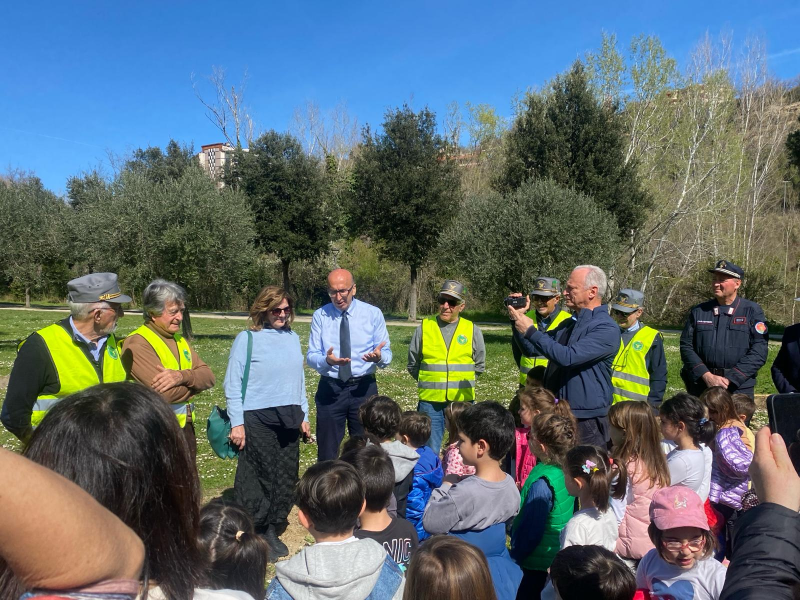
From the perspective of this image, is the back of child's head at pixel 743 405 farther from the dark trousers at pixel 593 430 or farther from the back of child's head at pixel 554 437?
the back of child's head at pixel 554 437

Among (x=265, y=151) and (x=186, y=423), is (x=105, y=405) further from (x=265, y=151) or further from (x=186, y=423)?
(x=265, y=151)

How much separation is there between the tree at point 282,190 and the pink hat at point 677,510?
28.5 metres

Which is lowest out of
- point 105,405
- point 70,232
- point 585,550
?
point 585,550

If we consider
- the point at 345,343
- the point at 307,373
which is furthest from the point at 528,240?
the point at 345,343

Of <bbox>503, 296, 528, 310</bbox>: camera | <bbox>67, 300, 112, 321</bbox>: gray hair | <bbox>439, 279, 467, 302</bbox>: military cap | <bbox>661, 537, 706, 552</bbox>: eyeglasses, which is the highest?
<bbox>67, 300, 112, 321</bbox>: gray hair

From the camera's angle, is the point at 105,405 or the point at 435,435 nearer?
the point at 105,405

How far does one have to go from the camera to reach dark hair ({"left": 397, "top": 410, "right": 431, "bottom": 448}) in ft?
13.5

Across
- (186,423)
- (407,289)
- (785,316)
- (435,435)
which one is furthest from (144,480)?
(407,289)

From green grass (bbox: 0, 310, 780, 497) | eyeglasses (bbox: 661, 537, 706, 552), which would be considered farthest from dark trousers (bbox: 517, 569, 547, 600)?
green grass (bbox: 0, 310, 780, 497)

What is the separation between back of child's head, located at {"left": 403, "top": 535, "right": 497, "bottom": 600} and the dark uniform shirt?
4449mm

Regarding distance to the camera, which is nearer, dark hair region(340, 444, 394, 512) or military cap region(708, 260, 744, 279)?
dark hair region(340, 444, 394, 512)

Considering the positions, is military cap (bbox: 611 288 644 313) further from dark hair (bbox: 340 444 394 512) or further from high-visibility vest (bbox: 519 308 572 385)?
dark hair (bbox: 340 444 394 512)

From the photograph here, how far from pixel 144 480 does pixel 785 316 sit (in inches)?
1193

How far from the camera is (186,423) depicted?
13.6 feet
